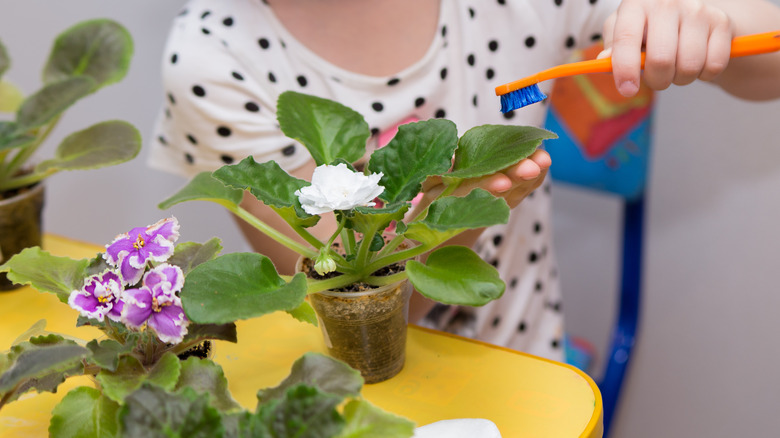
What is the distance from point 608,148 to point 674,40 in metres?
0.57

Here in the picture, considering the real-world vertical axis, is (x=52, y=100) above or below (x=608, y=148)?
above

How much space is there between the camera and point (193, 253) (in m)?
0.45

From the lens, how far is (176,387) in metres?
0.38

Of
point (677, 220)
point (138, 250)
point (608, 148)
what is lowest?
point (677, 220)

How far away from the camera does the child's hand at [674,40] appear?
0.48 metres

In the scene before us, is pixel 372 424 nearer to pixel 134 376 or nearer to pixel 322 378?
pixel 322 378

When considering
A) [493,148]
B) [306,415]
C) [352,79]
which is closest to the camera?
[306,415]

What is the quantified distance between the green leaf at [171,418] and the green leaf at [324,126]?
18 cm

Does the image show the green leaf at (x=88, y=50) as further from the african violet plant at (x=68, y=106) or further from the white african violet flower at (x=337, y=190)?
the white african violet flower at (x=337, y=190)

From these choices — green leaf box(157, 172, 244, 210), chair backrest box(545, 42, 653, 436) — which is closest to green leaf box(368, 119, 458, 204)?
green leaf box(157, 172, 244, 210)

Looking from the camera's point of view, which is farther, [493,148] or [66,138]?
[66,138]

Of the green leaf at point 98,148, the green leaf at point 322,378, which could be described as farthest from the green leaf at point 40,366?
the green leaf at point 98,148

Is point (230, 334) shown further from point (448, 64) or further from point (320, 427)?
point (448, 64)

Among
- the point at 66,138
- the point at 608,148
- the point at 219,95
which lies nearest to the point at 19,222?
the point at 66,138
